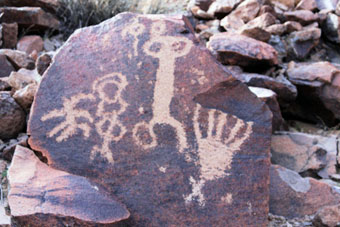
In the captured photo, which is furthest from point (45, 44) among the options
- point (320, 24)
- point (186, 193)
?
point (320, 24)

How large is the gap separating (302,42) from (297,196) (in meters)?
2.21

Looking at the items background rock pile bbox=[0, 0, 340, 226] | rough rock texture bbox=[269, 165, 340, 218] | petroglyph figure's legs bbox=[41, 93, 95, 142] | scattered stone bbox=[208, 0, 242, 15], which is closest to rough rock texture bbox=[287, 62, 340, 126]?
background rock pile bbox=[0, 0, 340, 226]

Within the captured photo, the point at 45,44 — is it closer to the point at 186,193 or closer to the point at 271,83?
the point at 271,83

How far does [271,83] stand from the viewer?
2854mm

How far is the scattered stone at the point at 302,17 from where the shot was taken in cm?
399

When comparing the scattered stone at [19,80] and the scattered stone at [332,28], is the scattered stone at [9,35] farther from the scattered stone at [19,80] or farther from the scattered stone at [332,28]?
the scattered stone at [332,28]

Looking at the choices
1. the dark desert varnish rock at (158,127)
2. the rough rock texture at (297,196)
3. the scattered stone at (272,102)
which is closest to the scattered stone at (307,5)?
the scattered stone at (272,102)

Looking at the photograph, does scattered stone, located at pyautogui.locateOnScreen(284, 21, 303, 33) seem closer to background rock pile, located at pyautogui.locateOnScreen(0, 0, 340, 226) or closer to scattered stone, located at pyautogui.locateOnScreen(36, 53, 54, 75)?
background rock pile, located at pyautogui.locateOnScreen(0, 0, 340, 226)

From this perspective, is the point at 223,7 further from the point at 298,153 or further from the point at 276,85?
the point at 298,153

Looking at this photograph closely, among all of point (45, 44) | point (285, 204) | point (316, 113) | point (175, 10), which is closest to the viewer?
point (285, 204)

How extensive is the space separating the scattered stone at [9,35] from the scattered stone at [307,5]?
Answer: 296 centimetres

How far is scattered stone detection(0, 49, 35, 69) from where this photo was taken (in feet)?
9.04

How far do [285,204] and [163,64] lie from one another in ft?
2.92

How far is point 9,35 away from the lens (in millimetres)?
3066
